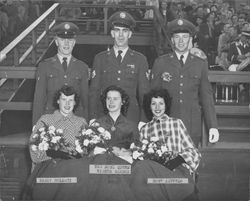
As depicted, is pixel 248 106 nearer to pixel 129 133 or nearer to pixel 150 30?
pixel 129 133

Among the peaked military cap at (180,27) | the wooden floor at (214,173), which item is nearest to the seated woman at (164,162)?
the peaked military cap at (180,27)

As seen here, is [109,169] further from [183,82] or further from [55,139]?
[183,82]

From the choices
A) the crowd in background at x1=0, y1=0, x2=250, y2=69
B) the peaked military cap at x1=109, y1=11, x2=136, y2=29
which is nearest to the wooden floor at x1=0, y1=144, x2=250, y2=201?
the crowd in background at x1=0, y1=0, x2=250, y2=69

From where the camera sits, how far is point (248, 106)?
187 inches

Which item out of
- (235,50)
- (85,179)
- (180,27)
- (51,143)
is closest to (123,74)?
(180,27)

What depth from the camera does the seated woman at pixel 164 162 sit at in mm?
3551

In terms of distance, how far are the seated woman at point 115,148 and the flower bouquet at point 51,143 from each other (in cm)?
22

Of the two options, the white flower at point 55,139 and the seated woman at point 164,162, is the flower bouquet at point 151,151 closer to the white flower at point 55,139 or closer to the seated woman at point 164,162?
the seated woman at point 164,162

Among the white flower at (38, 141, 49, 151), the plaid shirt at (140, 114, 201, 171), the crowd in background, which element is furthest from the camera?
the crowd in background

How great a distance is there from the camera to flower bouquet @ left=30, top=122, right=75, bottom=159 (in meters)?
3.64

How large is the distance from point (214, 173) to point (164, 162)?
110 cm

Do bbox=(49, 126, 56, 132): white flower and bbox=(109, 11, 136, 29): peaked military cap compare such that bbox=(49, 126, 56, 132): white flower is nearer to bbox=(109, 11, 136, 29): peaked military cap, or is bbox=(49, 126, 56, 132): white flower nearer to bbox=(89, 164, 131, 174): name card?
bbox=(89, 164, 131, 174): name card

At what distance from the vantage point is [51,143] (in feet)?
12.0

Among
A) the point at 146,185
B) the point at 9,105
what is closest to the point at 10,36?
the point at 9,105
